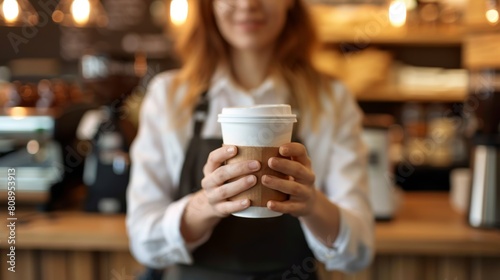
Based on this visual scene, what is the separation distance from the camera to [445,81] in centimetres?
333

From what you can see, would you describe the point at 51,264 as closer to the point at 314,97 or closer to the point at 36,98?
the point at 36,98

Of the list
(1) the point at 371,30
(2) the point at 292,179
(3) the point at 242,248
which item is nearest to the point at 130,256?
(3) the point at 242,248

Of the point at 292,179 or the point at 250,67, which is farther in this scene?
the point at 250,67

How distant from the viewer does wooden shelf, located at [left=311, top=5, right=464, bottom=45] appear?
3242mm

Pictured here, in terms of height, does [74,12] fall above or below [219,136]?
above

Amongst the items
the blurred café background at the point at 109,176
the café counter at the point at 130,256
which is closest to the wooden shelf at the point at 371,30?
the blurred café background at the point at 109,176

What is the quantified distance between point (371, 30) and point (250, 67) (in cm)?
238

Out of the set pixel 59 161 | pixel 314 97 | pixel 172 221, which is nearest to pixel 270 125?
pixel 172 221

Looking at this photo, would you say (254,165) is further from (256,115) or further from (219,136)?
(219,136)

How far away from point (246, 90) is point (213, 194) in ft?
1.53

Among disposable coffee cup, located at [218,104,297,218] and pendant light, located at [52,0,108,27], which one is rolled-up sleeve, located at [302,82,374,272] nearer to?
disposable coffee cup, located at [218,104,297,218]

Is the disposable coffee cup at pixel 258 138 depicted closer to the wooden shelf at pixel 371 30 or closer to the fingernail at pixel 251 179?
the fingernail at pixel 251 179

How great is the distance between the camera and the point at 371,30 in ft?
10.8

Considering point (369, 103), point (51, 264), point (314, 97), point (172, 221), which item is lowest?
point (51, 264)
